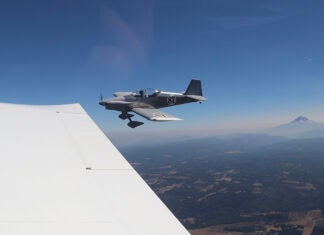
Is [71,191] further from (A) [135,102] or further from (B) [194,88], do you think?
(B) [194,88]

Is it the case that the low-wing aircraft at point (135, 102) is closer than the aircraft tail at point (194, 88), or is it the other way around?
the low-wing aircraft at point (135, 102)

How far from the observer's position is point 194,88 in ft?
102

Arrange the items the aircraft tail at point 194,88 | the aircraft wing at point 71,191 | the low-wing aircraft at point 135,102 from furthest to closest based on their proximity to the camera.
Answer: the aircraft tail at point 194,88, the low-wing aircraft at point 135,102, the aircraft wing at point 71,191

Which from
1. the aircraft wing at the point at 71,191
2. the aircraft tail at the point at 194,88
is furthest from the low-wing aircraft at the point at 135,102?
the aircraft wing at the point at 71,191

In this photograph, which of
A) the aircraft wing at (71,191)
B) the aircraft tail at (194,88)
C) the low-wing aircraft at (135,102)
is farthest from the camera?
the aircraft tail at (194,88)

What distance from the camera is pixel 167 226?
3.10 m

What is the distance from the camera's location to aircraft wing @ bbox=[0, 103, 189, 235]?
9.62 feet

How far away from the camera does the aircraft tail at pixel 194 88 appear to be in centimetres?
3108

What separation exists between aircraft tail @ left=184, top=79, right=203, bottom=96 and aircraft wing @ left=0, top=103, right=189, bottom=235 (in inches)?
991

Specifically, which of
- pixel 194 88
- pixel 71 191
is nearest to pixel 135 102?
pixel 194 88

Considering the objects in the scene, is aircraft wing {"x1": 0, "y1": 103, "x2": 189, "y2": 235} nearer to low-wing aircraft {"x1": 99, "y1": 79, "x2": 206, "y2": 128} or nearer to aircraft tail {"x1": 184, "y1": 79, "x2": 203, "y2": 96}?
low-wing aircraft {"x1": 99, "y1": 79, "x2": 206, "y2": 128}

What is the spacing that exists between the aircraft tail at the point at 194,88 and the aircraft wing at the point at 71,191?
25.2 meters

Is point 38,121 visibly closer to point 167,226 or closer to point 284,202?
point 167,226

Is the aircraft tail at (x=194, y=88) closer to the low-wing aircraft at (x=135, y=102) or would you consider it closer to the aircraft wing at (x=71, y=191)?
the low-wing aircraft at (x=135, y=102)
